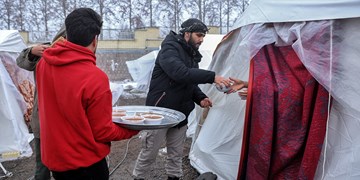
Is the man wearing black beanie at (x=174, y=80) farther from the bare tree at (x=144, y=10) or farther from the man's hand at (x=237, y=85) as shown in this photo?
the bare tree at (x=144, y=10)

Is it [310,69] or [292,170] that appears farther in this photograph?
[292,170]

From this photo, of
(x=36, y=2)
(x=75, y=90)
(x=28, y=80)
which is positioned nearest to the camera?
(x=75, y=90)

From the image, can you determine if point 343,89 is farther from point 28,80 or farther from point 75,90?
point 28,80

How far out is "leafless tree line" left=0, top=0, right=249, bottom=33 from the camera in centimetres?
2702

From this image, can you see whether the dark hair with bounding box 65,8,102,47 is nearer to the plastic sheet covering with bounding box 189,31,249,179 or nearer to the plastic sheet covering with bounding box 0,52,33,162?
the plastic sheet covering with bounding box 189,31,249,179

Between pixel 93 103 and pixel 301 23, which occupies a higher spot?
pixel 301 23

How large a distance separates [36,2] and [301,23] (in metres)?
29.4

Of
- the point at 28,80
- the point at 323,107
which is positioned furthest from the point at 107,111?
the point at 28,80

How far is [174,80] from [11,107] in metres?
3.52

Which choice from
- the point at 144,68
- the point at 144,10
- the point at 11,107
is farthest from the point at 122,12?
the point at 11,107

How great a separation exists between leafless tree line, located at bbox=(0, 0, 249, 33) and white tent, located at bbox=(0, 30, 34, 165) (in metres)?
20.7

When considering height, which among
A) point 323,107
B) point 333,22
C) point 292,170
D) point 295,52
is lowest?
point 292,170

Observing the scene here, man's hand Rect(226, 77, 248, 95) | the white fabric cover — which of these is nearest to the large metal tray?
man's hand Rect(226, 77, 248, 95)

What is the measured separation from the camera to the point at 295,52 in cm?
238
